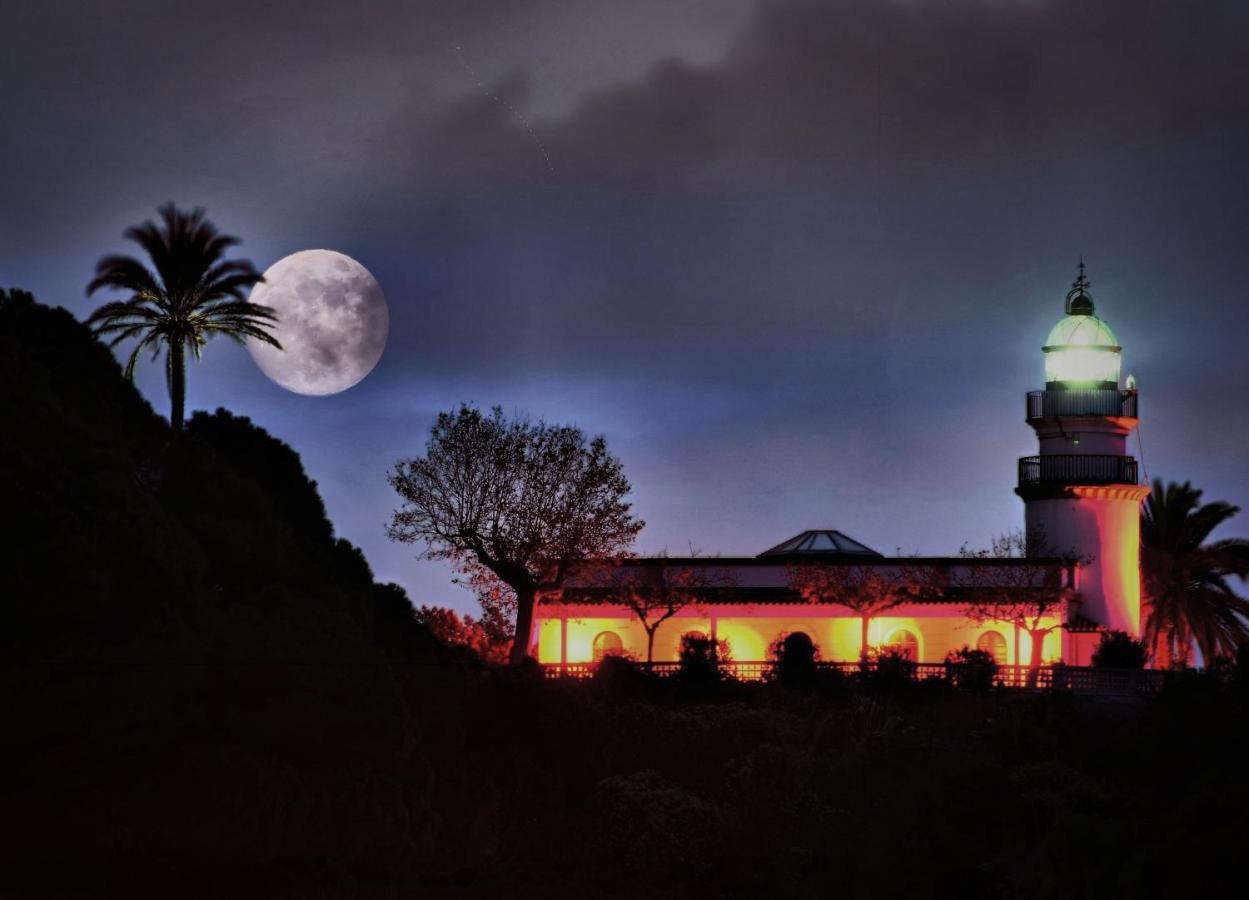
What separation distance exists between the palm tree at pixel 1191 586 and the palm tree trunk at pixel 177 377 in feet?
115

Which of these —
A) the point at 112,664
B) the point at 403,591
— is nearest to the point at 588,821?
the point at 403,591

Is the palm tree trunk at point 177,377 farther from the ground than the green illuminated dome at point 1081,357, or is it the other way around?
the green illuminated dome at point 1081,357

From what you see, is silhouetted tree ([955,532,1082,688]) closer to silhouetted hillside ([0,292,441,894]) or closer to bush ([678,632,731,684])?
bush ([678,632,731,684])

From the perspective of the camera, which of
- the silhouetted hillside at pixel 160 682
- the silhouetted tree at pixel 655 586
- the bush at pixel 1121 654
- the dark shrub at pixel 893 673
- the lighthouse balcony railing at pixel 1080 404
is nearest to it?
the silhouetted hillside at pixel 160 682

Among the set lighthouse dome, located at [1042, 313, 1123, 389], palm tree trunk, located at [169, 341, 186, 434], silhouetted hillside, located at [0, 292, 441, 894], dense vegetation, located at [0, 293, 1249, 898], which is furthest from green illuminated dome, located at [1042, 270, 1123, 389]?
silhouetted hillside, located at [0, 292, 441, 894]

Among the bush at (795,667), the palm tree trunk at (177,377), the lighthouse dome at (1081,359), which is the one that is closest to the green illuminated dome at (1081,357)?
the lighthouse dome at (1081,359)

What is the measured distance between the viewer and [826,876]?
34.5 meters

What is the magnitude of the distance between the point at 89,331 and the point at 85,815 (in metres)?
7.68

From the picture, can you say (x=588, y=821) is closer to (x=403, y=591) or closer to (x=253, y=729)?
(x=403, y=591)

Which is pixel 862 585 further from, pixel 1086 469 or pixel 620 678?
pixel 620 678

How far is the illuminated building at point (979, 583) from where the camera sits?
5484cm

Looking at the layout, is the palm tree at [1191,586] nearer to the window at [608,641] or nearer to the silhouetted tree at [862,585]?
the silhouetted tree at [862,585]

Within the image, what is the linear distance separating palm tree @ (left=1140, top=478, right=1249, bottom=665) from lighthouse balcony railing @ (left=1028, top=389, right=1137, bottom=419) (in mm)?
8609

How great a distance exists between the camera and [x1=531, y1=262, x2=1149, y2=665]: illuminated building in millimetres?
54844
